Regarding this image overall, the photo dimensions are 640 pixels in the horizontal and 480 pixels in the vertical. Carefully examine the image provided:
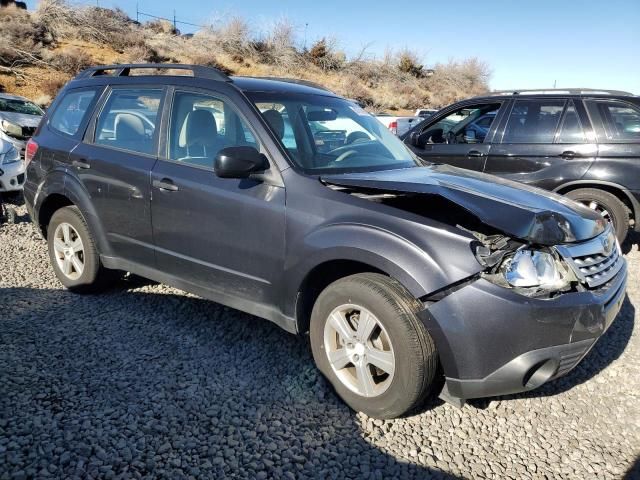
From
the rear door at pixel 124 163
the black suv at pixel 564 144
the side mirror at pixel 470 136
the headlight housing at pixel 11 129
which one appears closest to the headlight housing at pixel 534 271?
the rear door at pixel 124 163

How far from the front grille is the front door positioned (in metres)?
1.65

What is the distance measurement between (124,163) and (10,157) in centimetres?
541

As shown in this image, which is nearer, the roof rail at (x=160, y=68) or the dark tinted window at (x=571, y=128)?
the roof rail at (x=160, y=68)

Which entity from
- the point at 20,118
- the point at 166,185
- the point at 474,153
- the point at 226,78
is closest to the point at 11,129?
the point at 20,118

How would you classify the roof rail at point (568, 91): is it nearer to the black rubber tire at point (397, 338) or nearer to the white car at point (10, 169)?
the black rubber tire at point (397, 338)

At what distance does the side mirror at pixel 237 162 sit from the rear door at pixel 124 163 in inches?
38.2

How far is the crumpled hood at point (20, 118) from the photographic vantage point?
Answer: 1026 centimetres

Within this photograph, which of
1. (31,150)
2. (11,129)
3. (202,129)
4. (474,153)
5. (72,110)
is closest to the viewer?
(202,129)

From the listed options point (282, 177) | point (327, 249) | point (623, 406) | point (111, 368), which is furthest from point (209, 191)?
point (623, 406)

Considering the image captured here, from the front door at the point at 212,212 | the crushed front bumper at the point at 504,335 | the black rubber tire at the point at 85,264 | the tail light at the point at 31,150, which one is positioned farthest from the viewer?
the tail light at the point at 31,150

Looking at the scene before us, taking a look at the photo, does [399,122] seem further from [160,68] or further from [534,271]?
[534,271]

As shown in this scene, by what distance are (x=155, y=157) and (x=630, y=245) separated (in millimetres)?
6144

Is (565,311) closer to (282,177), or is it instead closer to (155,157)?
(282,177)

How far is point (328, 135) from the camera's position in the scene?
12.5ft
